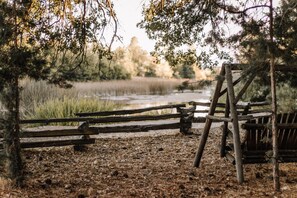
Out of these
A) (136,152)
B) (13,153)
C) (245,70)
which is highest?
(245,70)

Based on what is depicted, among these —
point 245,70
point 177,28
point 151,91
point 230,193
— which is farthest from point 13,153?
point 151,91

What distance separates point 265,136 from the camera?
5.80 m

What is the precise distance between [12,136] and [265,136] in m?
3.81

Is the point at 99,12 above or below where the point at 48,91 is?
above

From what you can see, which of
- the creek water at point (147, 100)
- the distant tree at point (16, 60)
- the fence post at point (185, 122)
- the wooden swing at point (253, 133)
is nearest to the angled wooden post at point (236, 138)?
the wooden swing at point (253, 133)

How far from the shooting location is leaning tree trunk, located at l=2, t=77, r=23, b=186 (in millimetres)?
5207

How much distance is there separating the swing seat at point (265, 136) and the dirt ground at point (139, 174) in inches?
12.2

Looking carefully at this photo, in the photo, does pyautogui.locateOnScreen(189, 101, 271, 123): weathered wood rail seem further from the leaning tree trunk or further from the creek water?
the creek water

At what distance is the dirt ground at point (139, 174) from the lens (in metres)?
5.12

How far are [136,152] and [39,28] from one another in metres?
3.60

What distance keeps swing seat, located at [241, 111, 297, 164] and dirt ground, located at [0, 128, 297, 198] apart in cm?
31

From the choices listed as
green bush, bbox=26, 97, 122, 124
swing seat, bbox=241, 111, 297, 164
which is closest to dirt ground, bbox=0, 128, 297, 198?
swing seat, bbox=241, 111, 297, 164

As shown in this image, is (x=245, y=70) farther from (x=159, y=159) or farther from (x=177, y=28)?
(x=177, y=28)

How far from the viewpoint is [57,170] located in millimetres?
6523
